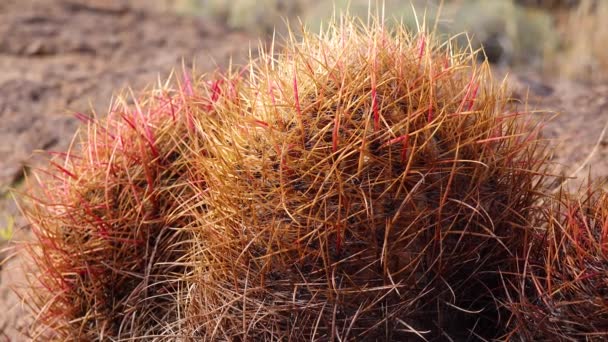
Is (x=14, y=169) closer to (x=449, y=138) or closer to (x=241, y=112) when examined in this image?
(x=241, y=112)

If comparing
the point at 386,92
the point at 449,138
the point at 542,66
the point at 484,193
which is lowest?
the point at 542,66

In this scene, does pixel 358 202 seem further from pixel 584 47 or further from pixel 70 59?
pixel 584 47

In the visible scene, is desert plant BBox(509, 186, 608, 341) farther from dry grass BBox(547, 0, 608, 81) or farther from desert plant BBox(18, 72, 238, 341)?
dry grass BBox(547, 0, 608, 81)

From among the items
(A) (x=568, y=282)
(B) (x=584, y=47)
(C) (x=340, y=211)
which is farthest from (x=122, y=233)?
(B) (x=584, y=47)

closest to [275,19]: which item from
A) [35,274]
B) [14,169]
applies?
[14,169]

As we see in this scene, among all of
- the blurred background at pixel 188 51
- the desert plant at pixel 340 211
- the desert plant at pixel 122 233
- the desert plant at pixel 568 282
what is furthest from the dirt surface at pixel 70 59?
the desert plant at pixel 568 282

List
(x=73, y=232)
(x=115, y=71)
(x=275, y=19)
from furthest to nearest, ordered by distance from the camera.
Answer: (x=275, y=19) → (x=115, y=71) → (x=73, y=232)

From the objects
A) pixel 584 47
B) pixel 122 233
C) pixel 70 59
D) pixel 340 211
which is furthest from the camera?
pixel 584 47
